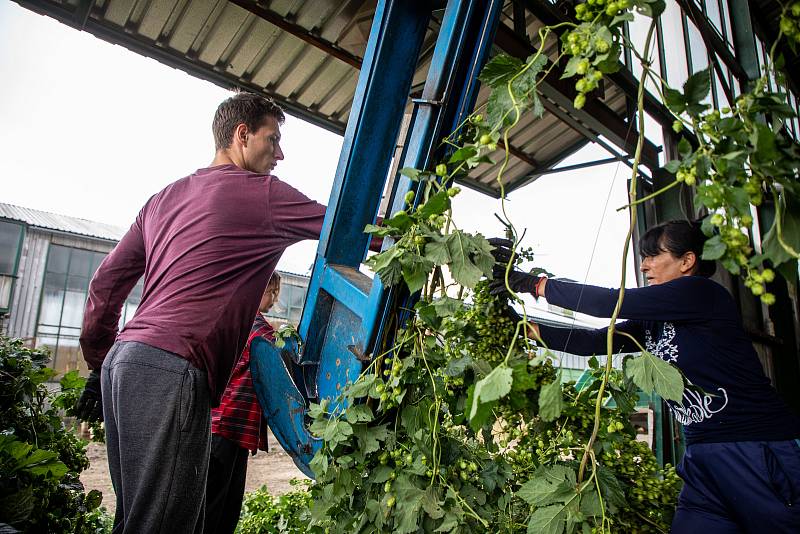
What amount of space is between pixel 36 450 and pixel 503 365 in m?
2.25

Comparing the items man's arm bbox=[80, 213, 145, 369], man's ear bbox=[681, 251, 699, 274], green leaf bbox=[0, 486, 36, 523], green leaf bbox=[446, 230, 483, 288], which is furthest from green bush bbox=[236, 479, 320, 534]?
green leaf bbox=[446, 230, 483, 288]

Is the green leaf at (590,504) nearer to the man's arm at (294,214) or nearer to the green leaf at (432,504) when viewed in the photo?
the green leaf at (432,504)

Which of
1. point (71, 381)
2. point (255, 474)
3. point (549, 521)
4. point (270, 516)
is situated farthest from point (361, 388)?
point (255, 474)

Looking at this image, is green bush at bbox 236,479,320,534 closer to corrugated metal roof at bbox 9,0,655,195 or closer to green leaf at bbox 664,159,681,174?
green leaf at bbox 664,159,681,174

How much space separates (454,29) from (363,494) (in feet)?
4.50

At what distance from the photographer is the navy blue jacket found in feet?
5.97

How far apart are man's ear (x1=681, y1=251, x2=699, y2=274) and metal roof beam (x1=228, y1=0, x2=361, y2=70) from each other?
3301 mm

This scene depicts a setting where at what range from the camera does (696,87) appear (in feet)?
2.92

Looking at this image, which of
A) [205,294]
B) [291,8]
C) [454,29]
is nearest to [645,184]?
[291,8]

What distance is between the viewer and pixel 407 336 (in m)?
1.37

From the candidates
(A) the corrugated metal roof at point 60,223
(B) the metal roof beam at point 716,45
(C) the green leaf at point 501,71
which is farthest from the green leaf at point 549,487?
(A) the corrugated metal roof at point 60,223

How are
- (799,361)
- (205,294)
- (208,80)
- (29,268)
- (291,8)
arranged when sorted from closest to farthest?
(205,294) < (291,8) < (208,80) < (799,361) < (29,268)

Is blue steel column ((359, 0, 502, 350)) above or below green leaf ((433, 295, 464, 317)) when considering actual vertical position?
above

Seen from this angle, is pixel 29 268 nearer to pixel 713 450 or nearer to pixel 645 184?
pixel 645 184
